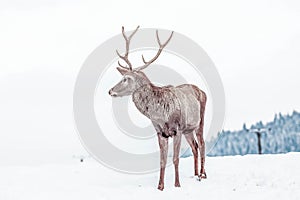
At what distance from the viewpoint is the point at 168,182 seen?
1148 cm

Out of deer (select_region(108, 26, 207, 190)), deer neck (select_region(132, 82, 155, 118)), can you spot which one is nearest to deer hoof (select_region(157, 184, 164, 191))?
deer (select_region(108, 26, 207, 190))

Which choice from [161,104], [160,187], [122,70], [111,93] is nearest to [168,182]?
[160,187]

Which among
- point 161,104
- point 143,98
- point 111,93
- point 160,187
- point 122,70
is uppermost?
point 122,70

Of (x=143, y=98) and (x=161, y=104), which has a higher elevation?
(x=143, y=98)

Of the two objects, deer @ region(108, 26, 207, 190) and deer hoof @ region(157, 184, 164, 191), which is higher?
deer @ region(108, 26, 207, 190)

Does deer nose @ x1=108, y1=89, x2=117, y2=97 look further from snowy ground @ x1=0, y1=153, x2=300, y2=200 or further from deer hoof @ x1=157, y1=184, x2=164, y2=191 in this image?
deer hoof @ x1=157, y1=184, x2=164, y2=191

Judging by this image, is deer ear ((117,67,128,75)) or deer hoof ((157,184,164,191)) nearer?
deer hoof ((157,184,164,191))

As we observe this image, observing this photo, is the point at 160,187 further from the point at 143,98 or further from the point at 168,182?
the point at 143,98

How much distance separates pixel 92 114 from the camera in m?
12.2

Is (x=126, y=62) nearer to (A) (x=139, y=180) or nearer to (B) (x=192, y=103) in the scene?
(B) (x=192, y=103)

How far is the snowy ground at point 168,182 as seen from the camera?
32.1 ft

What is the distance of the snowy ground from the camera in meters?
9.79

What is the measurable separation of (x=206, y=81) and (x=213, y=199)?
3963mm

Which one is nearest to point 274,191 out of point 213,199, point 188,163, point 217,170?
point 213,199
